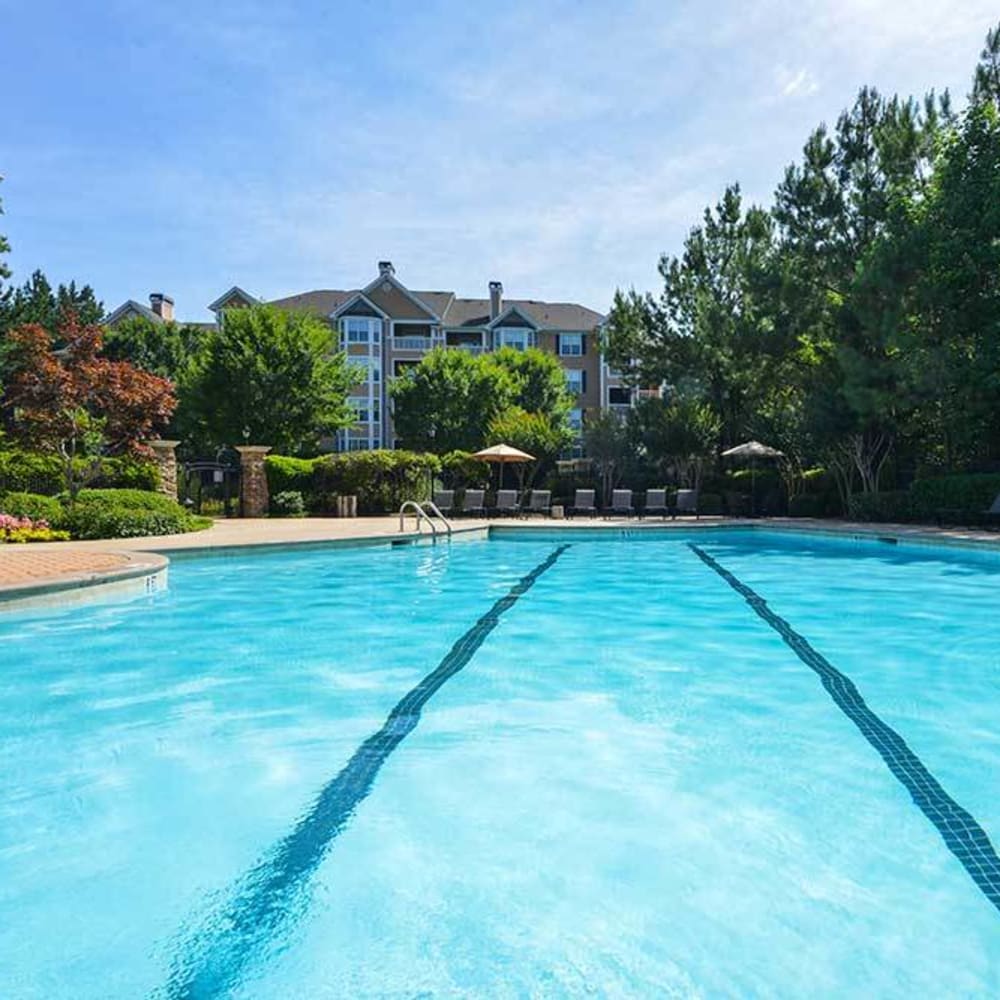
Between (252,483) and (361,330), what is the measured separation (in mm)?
27855

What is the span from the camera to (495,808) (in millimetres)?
4441

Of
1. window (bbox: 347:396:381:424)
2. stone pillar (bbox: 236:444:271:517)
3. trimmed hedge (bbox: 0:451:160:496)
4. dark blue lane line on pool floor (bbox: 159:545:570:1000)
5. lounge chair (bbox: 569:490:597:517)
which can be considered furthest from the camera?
window (bbox: 347:396:381:424)

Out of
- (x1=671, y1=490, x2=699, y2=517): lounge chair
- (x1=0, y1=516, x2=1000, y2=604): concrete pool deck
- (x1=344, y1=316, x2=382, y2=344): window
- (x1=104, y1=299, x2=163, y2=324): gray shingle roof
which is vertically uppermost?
(x1=104, y1=299, x2=163, y2=324): gray shingle roof

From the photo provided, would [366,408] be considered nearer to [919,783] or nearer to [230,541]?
[230,541]

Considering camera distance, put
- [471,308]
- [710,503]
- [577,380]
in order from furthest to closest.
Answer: [471,308] < [577,380] < [710,503]

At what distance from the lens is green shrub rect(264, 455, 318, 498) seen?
2498 cm

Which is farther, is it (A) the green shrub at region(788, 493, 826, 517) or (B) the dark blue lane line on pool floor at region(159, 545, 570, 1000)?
(A) the green shrub at region(788, 493, 826, 517)

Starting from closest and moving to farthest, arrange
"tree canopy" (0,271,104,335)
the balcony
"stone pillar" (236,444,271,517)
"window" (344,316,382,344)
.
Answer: "stone pillar" (236,444,271,517) < "tree canopy" (0,271,104,335) < "window" (344,316,382,344) < the balcony

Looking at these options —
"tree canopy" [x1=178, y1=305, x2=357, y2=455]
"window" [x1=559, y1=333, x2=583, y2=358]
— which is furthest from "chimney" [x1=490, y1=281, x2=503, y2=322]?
"tree canopy" [x1=178, y1=305, x2=357, y2=455]

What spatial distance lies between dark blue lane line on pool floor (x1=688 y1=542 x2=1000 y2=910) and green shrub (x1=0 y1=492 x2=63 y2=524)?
15172mm

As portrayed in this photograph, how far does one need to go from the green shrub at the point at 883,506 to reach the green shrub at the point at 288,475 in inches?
630

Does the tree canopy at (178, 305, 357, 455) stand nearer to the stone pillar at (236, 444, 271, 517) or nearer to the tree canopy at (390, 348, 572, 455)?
the tree canopy at (390, 348, 572, 455)

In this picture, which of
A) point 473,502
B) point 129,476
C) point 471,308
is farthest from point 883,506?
point 471,308

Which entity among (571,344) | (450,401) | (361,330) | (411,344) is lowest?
(450,401)
